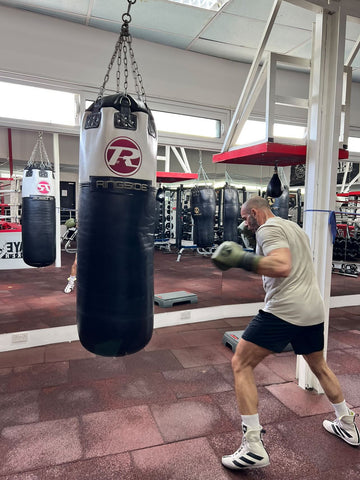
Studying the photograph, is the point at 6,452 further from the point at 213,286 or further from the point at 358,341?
the point at 213,286

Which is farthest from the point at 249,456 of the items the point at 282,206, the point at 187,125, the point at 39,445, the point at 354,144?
the point at 354,144

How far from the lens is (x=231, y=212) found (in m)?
5.40

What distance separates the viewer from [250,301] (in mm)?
4570

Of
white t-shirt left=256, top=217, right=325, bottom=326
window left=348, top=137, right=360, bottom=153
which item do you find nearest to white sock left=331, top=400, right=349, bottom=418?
white t-shirt left=256, top=217, right=325, bottom=326

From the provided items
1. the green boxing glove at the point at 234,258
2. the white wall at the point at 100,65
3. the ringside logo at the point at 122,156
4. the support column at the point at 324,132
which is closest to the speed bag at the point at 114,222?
the ringside logo at the point at 122,156

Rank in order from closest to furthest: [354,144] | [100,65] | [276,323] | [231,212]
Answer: [276,323] → [100,65] → [354,144] → [231,212]

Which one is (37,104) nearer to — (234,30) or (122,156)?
(234,30)

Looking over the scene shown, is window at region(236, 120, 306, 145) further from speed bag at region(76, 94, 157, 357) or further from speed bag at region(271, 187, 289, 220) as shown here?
speed bag at region(76, 94, 157, 357)

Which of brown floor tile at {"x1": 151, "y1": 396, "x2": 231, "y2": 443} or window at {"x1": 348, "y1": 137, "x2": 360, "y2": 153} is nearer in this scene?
brown floor tile at {"x1": 151, "y1": 396, "x2": 231, "y2": 443}

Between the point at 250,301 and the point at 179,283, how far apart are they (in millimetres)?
1892


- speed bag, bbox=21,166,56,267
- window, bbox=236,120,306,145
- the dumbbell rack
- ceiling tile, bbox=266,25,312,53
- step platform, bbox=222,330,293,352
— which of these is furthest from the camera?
the dumbbell rack

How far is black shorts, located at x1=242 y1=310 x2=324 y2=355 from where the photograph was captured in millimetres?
1822

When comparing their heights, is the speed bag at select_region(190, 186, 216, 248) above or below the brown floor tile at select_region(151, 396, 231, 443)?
above

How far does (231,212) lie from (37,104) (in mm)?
3123
